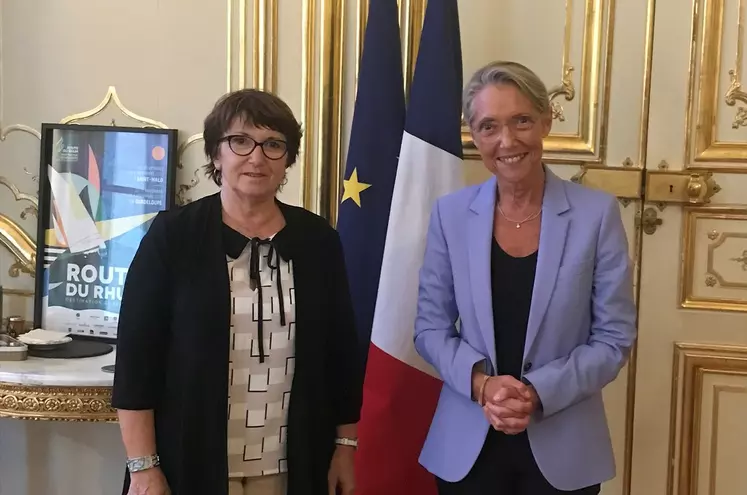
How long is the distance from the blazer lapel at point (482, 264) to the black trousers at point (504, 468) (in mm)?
148

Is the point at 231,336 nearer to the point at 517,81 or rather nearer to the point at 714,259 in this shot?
the point at 517,81

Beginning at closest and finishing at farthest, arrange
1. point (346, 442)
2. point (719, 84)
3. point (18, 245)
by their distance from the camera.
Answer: point (346, 442), point (719, 84), point (18, 245)

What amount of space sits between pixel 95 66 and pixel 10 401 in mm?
1064

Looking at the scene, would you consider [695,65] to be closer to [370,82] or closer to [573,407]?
[370,82]

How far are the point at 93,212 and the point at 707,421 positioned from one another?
6.28 ft

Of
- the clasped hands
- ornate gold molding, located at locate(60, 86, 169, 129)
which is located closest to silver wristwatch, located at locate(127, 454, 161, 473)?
the clasped hands

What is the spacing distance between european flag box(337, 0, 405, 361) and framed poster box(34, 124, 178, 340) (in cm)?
60

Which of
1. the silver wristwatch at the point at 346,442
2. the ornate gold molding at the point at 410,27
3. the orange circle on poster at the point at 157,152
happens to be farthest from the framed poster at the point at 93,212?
the silver wristwatch at the point at 346,442

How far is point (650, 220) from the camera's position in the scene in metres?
2.19

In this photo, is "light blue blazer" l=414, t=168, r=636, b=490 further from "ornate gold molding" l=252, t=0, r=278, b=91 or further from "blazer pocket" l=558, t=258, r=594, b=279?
"ornate gold molding" l=252, t=0, r=278, b=91

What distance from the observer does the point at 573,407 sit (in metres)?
1.47

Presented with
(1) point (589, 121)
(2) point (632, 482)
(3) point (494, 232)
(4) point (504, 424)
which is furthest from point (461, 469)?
(1) point (589, 121)

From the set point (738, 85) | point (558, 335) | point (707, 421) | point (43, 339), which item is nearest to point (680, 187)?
point (738, 85)

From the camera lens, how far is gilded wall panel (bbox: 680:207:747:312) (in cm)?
215
